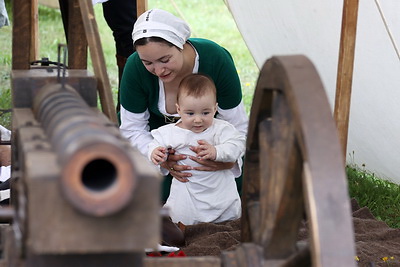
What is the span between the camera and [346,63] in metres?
3.42

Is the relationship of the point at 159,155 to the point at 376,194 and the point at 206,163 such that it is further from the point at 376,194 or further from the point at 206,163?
the point at 376,194

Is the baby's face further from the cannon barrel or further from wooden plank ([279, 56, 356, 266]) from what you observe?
the cannon barrel

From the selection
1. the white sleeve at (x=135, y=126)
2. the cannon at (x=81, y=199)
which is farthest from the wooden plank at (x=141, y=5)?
the cannon at (x=81, y=199)

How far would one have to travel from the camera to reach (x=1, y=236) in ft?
6.90

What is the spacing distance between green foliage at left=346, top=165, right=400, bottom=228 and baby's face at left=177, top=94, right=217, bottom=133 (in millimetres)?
1159

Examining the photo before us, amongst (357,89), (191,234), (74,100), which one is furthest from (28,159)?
(357,89)

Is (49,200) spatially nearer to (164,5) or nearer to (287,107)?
(287,107)

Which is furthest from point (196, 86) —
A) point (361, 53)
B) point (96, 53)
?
point (361, 53)

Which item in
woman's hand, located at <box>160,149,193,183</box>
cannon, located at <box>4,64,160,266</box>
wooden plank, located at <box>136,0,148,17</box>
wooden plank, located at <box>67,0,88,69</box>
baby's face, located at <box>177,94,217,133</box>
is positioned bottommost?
cannon, located at <box>4,64,160,266</box>

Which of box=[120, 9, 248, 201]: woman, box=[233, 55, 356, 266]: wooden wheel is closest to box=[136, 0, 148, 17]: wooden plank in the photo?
box=[120, 9, 248, 201]: woman

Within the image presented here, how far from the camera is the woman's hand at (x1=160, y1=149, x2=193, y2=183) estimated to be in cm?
361

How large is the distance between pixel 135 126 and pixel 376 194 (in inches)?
56.3

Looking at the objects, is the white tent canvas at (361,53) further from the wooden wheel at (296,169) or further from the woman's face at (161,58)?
the wooden wheel at (296,169)

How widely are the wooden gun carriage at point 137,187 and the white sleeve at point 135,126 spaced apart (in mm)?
Result: 1543
